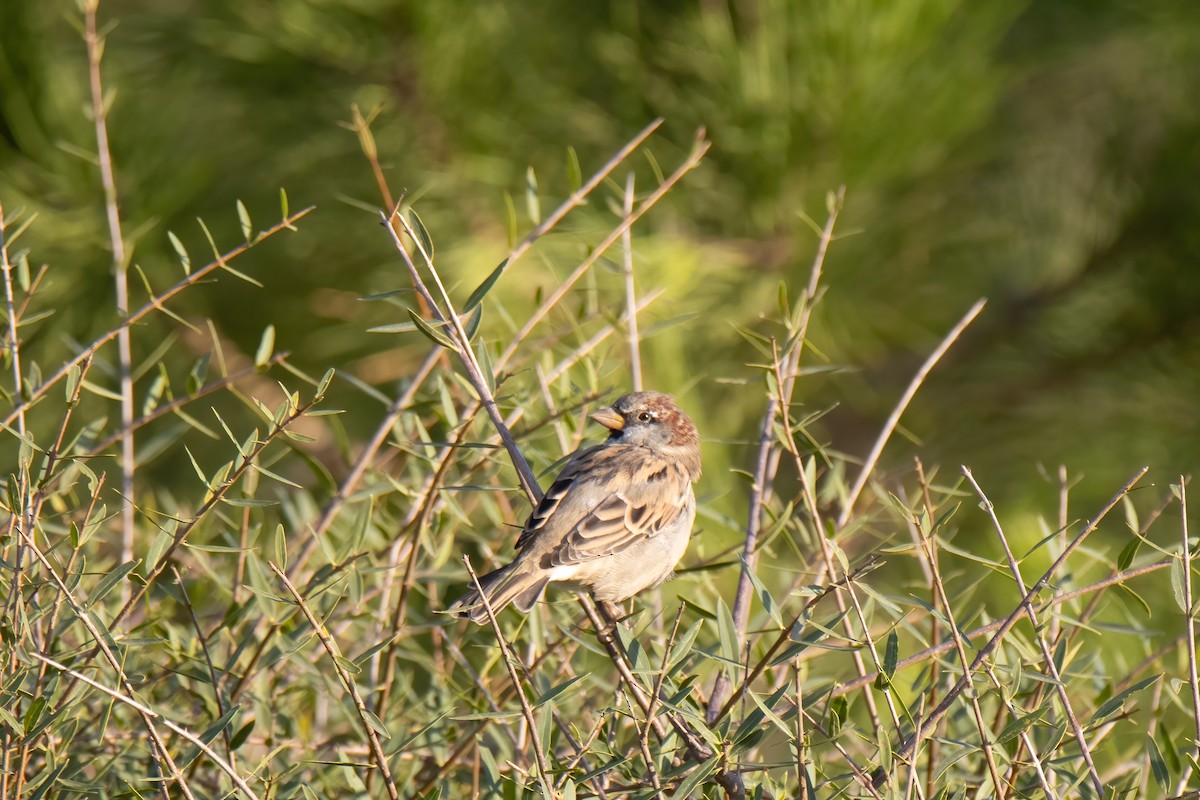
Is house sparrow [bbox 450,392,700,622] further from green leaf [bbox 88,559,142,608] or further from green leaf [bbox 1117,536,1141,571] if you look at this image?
green leaf [bbox 1117,536,1141,571]

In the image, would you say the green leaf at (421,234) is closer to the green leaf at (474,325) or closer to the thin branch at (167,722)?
the green leaf at (474,325)

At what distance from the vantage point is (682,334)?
355 cm

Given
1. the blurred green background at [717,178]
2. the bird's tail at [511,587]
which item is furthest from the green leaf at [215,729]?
the blurred green background at [717,178]

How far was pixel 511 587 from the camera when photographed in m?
1.84

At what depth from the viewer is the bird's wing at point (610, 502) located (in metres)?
2.12

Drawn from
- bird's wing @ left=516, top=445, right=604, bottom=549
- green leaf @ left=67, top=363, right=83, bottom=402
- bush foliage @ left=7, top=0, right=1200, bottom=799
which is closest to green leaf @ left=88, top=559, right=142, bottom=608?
bush foliage @ left=7, top=0, right=1200, bottom=799

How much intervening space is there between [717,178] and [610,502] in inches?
57.8

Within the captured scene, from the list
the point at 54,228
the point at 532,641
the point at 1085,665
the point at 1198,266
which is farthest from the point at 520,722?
the point at 1198,266

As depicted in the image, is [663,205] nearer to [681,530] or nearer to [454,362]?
[454,362]

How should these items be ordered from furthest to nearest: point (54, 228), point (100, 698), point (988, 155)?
point (988, 155) → point (54, 228) → point (100, 698)

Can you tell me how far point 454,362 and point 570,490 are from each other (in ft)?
1.93

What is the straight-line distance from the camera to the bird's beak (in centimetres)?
221

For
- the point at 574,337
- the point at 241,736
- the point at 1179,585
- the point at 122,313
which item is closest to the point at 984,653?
the point at 1179,585

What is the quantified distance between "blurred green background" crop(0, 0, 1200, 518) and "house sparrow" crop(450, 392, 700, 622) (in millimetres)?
521
